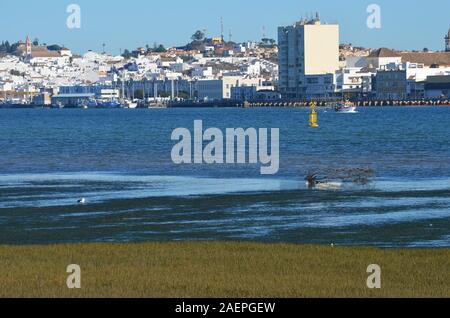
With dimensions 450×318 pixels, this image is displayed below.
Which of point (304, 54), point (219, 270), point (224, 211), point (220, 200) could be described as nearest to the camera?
point (219, 270)

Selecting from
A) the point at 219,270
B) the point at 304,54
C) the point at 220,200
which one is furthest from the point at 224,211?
the point at 304,54

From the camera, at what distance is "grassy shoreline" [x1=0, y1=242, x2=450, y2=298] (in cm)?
1409

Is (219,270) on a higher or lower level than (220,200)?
higher

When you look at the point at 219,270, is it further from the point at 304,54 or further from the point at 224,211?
the point at 304,54

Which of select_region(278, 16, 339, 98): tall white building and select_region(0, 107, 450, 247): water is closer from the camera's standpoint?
select_region(0, 107, 450, 247): water

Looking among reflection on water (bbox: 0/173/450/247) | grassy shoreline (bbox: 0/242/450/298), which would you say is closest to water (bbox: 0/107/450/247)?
reflection on water (bbox: 0/173/450/247)

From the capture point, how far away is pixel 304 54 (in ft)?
600

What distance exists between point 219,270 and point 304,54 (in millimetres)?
167981

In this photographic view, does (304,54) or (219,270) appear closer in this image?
(219,270)

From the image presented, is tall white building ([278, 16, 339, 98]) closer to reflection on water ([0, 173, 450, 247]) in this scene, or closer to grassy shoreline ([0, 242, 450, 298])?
reflection on water ([0, 173, 450, 247])

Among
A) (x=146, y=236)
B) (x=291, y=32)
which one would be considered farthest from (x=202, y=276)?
(x=291, y=32)

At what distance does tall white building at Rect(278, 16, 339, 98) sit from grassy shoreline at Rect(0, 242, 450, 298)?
533 ft

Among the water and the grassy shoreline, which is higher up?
the grassy shoreline

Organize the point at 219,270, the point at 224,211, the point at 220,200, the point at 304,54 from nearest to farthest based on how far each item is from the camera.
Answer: the point at 219,270 → the point at 224,211 → the point at 220,200 → the point at 304,54
